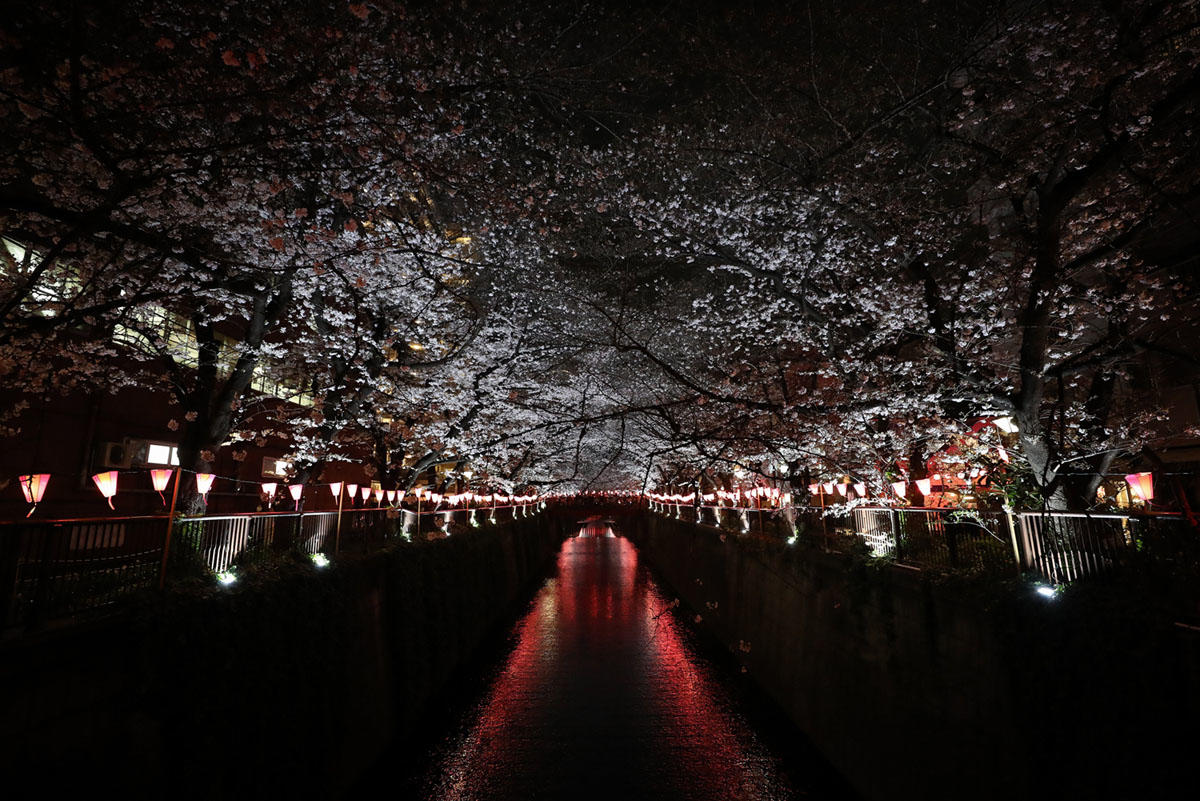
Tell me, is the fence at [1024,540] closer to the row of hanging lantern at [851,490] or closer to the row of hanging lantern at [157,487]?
the row of hanging lantern at [851,490]

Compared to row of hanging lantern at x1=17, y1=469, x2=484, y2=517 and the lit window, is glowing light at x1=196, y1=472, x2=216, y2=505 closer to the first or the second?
row of hanging lantern at x1=17, y1=469, x2=484, y2=517

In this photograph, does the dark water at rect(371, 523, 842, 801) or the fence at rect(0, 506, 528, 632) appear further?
the dark water at rect(371, 523, 842, 801)

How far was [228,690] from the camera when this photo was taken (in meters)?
6.42

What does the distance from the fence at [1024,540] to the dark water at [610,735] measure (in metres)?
5.06

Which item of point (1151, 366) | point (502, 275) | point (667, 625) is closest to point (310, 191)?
point (502, 275)

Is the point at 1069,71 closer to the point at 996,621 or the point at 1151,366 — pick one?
the point at 996,621

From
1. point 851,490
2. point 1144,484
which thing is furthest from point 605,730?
point 851,490

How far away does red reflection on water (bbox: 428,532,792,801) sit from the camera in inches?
409

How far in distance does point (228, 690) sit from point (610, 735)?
8.74 metres

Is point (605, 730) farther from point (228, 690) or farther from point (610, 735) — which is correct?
point (228, 690)

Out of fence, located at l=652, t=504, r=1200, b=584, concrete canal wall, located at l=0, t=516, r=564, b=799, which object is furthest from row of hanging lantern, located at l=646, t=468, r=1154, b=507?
concrete canal wall, located at l=0, t=516, r=564, b=799

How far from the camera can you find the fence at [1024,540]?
5.36 meters

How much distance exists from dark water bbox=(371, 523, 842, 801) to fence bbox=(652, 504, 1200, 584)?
199 inches

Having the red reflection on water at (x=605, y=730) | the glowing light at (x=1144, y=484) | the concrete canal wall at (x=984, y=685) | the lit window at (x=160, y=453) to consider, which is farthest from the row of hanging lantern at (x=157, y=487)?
the glowing light at (x=1144, y=484)
